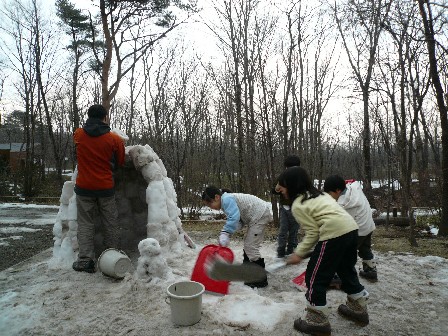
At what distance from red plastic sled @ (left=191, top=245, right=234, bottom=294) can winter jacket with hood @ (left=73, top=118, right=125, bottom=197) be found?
63.4 inches

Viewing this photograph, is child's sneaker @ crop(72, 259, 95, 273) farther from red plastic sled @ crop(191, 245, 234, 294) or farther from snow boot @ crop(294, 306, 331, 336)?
snow boot @ crop(294, 306, 331, 336)

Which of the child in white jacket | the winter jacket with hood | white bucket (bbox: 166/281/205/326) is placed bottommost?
white bucket (bbox: 166/281/205/326)

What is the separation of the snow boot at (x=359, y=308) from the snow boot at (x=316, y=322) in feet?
1.20

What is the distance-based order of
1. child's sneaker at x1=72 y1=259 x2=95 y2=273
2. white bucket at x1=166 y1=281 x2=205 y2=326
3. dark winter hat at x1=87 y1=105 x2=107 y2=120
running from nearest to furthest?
white bucket at x1=166 y1=281 x2=205 y2=326, child's sneaker at x1=72 y1=259 x2=95 y2=273, dark winter hat at x1=87 y1=105 x2=107 y2=120

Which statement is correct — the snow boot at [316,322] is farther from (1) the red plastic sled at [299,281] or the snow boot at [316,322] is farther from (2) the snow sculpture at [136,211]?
(2) the snow sculpture at [136,211]

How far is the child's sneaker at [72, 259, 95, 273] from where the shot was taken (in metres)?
3.97

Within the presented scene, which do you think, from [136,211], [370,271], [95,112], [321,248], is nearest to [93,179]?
[95,112]

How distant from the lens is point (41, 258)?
4.83m

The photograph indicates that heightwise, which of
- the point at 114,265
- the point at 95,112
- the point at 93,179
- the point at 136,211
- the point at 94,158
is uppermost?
the point at 95,112

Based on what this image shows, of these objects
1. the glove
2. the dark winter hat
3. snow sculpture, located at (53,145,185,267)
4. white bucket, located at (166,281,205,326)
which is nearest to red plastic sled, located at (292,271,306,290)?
the glove

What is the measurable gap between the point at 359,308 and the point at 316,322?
481mm

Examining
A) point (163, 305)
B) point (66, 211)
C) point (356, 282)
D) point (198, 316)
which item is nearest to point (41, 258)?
point (66, 211)

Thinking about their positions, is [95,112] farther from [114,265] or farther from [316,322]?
[316,322]

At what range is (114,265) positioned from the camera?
3574 mm
